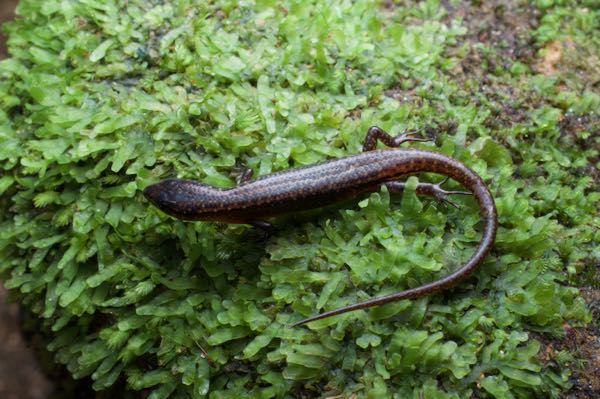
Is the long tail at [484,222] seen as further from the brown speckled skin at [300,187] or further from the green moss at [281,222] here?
the green moss at [281,222]

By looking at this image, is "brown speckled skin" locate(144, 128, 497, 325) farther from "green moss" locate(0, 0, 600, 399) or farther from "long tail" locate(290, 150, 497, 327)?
"green moss" locate(0, 0, 600, 399)

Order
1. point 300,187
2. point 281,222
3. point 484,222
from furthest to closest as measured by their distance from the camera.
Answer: point 281,222 < point 300,187 < point 484,222

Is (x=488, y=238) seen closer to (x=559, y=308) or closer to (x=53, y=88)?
(x=559, y=308)

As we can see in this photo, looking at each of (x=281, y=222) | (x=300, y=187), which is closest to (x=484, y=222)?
(x=300, y=187)

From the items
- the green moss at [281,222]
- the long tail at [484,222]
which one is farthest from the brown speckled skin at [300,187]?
the green moss at [281,222]

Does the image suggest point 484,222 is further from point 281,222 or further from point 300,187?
point 281,222

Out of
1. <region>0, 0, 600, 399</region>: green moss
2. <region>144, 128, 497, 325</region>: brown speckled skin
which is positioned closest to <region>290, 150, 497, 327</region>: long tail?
<region>144, 128, 497, 325</region>: brown speckled skin

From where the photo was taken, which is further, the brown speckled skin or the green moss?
the brown speckled skin
